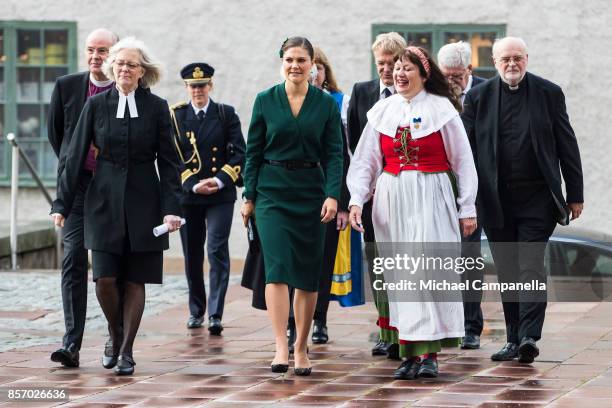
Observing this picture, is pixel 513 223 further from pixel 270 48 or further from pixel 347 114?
pixel 270 48

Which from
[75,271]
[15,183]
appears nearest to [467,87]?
[75,271]

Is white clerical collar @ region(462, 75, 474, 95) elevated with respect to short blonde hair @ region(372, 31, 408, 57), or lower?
lower

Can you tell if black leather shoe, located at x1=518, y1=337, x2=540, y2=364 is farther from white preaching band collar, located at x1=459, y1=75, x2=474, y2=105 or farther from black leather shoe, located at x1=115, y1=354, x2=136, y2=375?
black leather shoe, located at x1=115, y1=354, x2=136, y2=375

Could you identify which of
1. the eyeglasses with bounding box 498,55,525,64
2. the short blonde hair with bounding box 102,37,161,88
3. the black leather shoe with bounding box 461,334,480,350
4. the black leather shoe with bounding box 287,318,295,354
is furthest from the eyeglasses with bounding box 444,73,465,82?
the short blonde hair with bounding box 102,37,161,88

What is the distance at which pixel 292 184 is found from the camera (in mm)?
8781

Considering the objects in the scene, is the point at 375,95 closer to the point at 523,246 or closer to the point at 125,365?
the point at 523,246

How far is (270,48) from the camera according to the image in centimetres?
1806

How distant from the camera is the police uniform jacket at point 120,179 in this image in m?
8.78

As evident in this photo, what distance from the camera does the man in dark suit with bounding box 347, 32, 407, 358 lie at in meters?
9.43

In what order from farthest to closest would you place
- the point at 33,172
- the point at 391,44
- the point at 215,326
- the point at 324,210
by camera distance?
1. the point at 33,172
2. the point at 215,326
3. the point at 391,44
4. the point at 324,210

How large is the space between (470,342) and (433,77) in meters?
1.91

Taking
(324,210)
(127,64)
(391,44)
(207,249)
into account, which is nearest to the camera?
(324,210)

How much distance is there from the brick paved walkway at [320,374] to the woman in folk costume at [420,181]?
13.0 inches

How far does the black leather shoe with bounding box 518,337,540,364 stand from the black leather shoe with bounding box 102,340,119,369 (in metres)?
2.37
